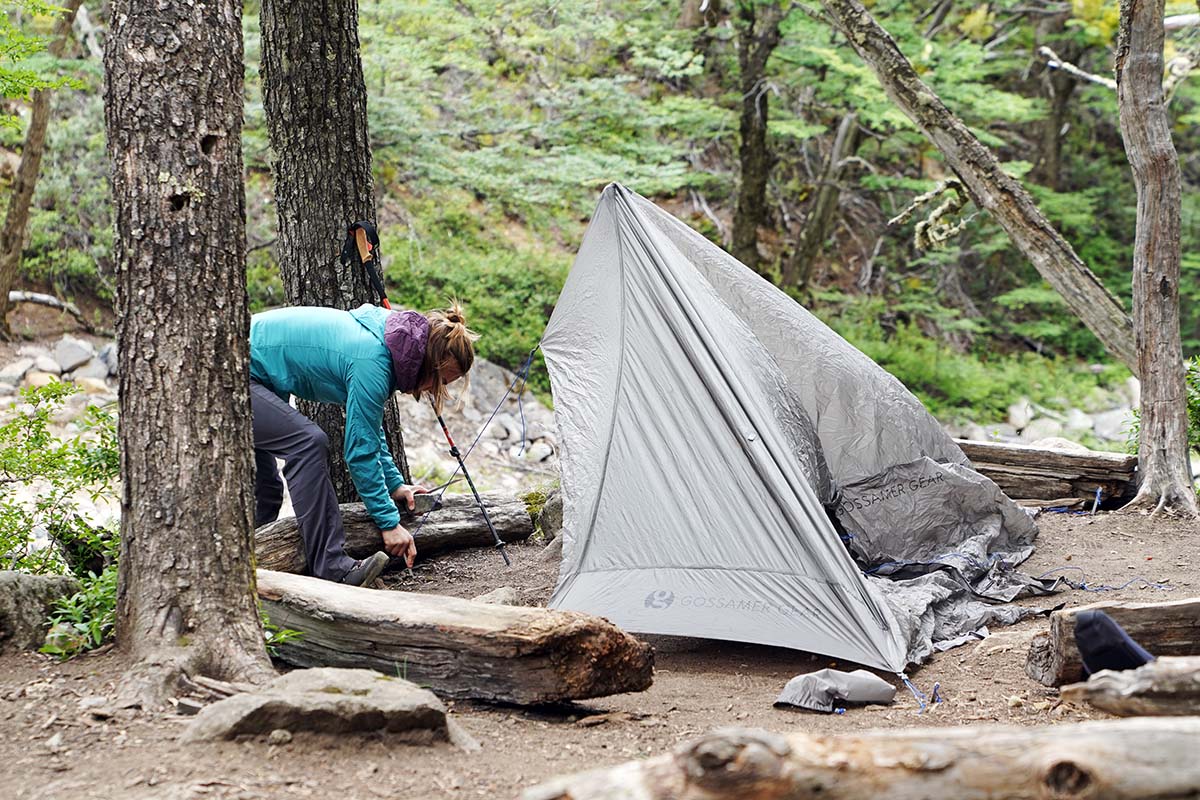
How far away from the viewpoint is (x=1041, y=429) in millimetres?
12422

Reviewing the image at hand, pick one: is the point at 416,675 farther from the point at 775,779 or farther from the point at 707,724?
the point at 775,779

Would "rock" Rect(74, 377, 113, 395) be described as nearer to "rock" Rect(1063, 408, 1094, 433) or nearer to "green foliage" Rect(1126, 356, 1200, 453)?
"green foliage" Rect(1126, 356, 1200, 453)

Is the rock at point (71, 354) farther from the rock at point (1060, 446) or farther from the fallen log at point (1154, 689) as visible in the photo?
the fallen log at point (1154, 689)

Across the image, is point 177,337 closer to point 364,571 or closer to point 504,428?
point 364,571

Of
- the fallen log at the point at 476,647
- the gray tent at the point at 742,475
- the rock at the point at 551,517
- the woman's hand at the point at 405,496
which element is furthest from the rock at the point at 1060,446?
the fallen log at the point at 476,647

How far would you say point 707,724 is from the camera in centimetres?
332

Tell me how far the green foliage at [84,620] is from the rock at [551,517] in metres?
2.76

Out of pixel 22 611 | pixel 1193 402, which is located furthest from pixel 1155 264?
pixel 22 611

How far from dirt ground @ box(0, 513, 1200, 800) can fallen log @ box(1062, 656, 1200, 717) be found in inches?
42.1

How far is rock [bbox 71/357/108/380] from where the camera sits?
9.37 meters

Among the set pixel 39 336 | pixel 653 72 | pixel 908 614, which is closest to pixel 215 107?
pixel 908 614

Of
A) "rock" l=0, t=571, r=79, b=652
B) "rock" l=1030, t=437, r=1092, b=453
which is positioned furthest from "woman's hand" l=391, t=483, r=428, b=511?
"rock" l=1030, t=437, r=1092, b=453

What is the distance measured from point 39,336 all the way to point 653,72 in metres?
8.73

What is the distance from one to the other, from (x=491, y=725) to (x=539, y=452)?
7071 millimetres
